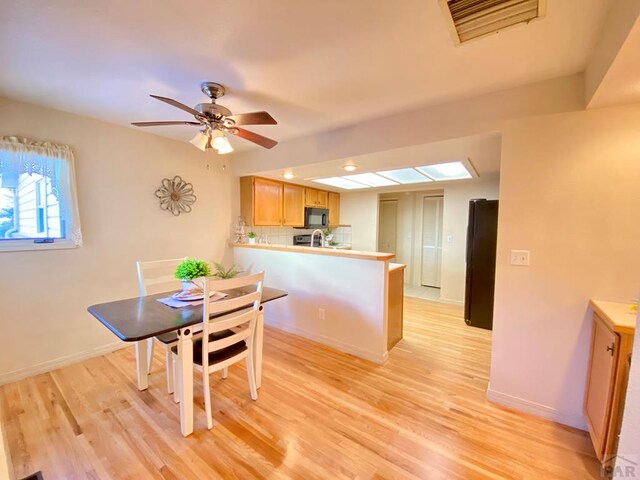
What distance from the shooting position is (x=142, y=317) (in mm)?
1750

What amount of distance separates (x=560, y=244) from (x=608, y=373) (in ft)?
2.59

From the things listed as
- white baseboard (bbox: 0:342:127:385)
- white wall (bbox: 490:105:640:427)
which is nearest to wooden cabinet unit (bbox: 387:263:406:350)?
white wall (bbox: 490:105:640:427)

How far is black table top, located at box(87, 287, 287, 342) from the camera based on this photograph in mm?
1525

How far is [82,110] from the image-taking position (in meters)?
2.43

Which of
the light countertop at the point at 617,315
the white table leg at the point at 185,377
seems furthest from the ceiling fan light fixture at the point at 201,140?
the light countertop at the point at 617,315

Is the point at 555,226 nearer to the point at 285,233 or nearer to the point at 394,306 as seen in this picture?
the point at 394,306

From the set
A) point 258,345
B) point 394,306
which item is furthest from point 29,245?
point 394,306

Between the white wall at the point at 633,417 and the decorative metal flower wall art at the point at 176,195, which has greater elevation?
→ the decorative metal flower wall art at the point at 176,195

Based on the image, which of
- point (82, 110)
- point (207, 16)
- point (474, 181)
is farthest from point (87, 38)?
point (474, 181)

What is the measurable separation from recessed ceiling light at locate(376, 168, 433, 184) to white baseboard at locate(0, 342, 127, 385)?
12.2 feet

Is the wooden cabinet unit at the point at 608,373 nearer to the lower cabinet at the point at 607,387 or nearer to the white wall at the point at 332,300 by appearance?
the lower cabinet at the point at 607,387

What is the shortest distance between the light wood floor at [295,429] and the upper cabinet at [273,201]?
2182 mm

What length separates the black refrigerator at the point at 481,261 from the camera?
336cm

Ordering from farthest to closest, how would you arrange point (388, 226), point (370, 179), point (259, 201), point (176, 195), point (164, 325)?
point (388, 226)
point (370, 179)
point (259, 201)
point (176, 195)
point (164, 325)
